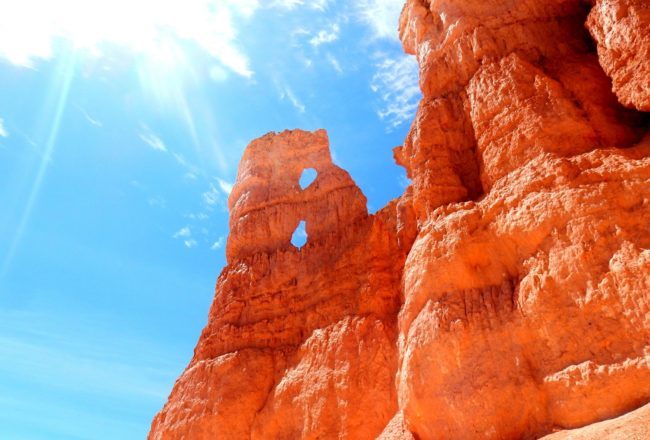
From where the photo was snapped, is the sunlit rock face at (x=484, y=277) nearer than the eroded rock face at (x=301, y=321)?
Yes

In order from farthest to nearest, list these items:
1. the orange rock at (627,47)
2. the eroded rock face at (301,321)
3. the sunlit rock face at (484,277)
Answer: the eroded rock face at (301,321) < the orange rock at (627,47) < the sunlit rock face at (484,277)

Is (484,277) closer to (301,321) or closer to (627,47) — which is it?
(627,47)

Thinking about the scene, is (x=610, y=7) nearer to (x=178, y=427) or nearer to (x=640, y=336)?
(x=640, y=336)

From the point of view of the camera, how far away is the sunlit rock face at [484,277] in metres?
9.80

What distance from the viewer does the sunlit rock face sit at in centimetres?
980

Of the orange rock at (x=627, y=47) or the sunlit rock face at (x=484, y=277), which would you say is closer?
the sunlit rock face at (x=484, y=277)

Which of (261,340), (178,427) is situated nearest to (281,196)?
(261,340)

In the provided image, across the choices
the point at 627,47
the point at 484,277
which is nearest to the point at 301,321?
the point at 484,277

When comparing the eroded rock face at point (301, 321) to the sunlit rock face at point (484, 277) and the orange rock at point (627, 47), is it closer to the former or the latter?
→ the sunlit rock face at point (484, 277)

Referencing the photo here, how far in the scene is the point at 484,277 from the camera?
12094mm

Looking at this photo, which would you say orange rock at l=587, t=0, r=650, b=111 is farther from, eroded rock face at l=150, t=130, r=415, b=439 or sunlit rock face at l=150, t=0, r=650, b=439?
eroded rock face at l=150, t=130, r=415, b=439

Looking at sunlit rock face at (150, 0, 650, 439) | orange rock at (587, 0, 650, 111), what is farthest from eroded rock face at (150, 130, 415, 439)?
orange rock at (587, 0, 650, 111)

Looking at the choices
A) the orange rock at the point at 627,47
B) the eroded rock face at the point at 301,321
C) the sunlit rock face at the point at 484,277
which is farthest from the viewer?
the eroded rock face at the point at 301,321

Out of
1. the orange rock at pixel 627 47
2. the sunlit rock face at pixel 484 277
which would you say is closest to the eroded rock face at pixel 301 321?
the sunlit rock face at pixel 484 277
